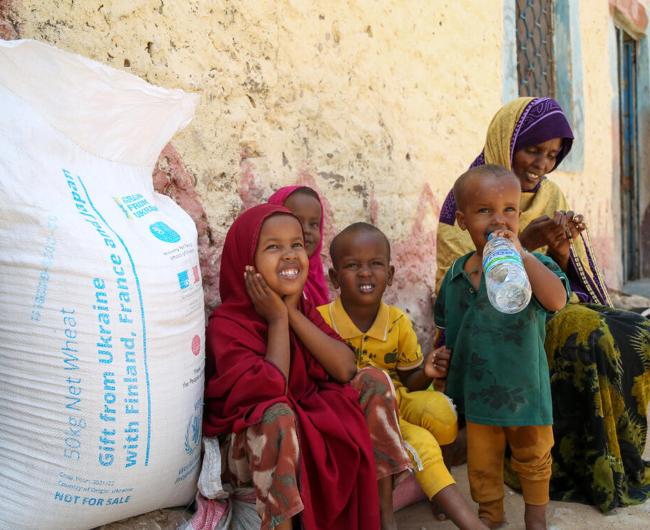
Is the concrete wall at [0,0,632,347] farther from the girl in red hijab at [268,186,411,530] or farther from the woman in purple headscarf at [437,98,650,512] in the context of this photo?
the woman in purple headscarf at [437,98,650,512]

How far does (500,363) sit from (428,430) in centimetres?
34

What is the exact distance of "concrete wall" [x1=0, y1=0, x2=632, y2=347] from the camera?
2225 millimetres

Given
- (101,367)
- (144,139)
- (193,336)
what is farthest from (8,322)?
(144,139)

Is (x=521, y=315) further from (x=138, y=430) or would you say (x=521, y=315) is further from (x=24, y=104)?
(x=24, y=104)

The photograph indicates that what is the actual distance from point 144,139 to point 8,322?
2.01 ft

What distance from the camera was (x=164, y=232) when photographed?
1.75 meters

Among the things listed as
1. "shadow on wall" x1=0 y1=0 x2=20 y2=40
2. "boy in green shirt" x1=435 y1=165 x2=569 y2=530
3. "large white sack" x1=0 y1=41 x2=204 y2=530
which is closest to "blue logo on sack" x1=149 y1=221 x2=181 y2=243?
"large white sack" x1=0 y1=41 x2=204 y2=530

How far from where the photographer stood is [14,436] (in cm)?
152

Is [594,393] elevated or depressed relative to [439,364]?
depressed

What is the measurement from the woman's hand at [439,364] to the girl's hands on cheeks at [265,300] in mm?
582

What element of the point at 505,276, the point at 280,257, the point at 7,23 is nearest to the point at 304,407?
the point at 280,257

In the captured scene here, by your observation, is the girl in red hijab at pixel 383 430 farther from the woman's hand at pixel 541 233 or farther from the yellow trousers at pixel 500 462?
the woman's hand at pixel 541 233

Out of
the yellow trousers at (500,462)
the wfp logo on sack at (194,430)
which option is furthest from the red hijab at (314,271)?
the wfp logo on sack at (194,430)

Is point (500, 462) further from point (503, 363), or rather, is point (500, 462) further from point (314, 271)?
point (314, 271)
